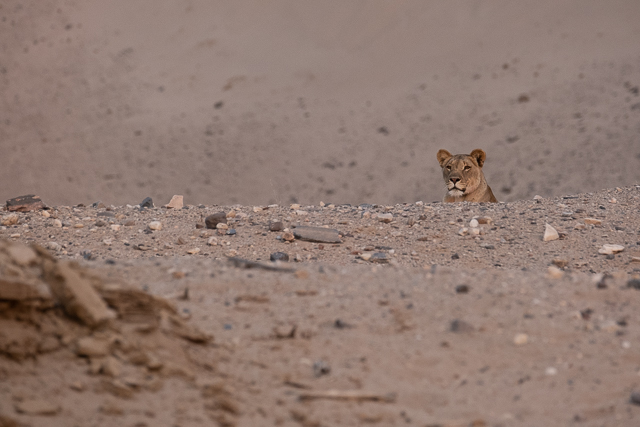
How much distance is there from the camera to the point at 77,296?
2.57 metres

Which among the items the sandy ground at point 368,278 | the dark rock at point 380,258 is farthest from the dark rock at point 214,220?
the dark rock at point 380,258

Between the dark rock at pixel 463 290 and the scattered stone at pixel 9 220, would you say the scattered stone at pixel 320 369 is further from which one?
the scattered stone at pixel 9 220

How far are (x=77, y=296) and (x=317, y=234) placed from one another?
3.38m

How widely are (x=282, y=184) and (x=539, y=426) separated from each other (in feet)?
48.5

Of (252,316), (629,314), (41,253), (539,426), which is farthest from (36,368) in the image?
(629,314)

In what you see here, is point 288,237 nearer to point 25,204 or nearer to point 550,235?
point 550,235

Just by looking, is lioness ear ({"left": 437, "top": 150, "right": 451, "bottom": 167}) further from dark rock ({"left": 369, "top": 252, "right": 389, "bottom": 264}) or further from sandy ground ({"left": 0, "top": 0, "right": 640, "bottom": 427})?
dark rock ({"left": 369, "top": 252, "right": 389, "bottom": 264})

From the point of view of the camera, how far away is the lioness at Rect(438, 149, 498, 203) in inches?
308

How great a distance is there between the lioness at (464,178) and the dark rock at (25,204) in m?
4.64

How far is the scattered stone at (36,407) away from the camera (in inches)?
84.4

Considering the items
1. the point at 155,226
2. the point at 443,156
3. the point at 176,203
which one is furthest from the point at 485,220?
the point at 176,203

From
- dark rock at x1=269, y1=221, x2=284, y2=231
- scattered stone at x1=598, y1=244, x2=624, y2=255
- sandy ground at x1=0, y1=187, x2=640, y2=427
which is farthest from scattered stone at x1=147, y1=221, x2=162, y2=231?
scattered stone at x1=598, y1=244, x2=624, y2=255

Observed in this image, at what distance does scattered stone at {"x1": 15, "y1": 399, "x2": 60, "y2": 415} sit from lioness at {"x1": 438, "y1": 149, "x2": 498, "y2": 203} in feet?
20.5

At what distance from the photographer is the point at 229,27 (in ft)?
65.0
